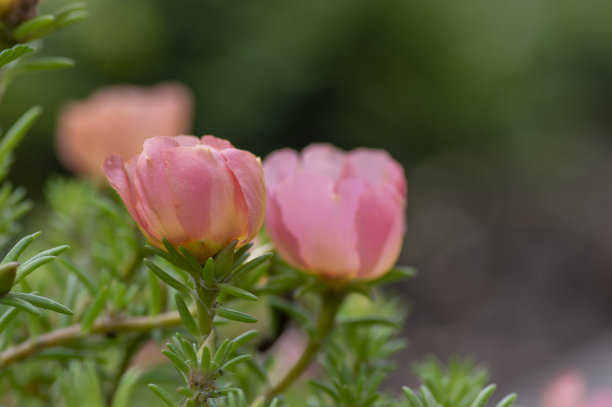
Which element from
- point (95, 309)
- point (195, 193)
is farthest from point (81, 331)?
point (195, 193)

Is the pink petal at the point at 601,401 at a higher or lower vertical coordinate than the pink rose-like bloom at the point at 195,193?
lower

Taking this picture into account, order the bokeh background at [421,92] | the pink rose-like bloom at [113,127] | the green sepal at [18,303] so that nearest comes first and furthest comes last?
the green sepal at [18,303], the pink rose-like bloom at [113,127], the bokeh background at [421,92]

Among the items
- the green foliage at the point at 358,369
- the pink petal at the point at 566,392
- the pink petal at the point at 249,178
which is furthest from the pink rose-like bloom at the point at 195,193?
the pink petal at the point at 566,392

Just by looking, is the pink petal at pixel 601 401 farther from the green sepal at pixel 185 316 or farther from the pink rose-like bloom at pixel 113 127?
the pink rose-like bloom at pixel 113 127

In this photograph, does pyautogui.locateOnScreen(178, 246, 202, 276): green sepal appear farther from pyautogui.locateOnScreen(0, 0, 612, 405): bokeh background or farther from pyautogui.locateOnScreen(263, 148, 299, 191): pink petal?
pyautogui.locateOnScreen(0, 0, 612, 405): bokeh background

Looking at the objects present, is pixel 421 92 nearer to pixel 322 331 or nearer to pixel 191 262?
pixel 322 331

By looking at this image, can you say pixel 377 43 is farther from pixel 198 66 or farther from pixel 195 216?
pixel 195 216

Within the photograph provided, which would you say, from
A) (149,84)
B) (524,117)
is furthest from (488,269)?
(149,84)

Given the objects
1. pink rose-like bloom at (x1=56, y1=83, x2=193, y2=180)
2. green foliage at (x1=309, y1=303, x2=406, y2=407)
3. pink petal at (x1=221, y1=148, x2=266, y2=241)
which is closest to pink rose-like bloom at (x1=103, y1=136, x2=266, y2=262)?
pink petal at (x1=221, y1=148, x2=266, y2=241)
